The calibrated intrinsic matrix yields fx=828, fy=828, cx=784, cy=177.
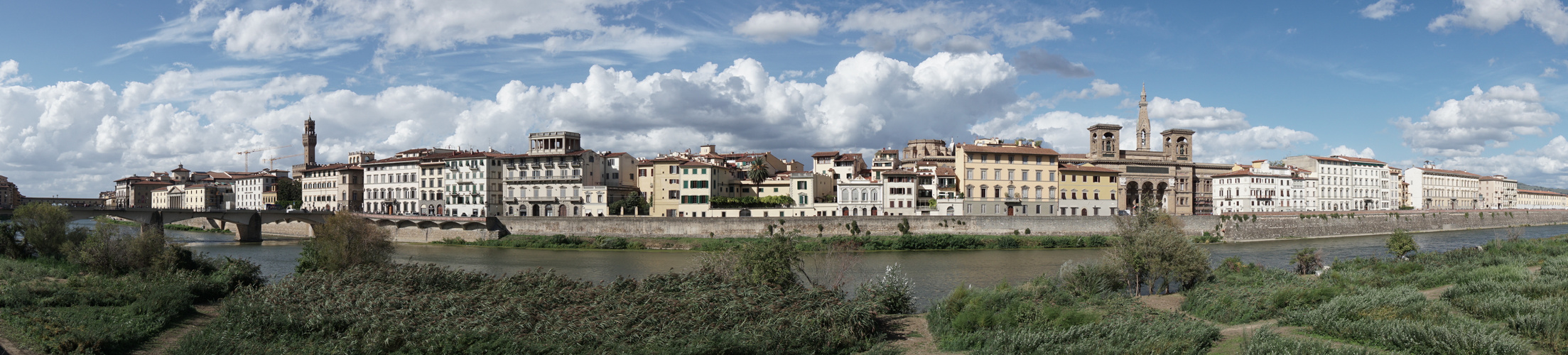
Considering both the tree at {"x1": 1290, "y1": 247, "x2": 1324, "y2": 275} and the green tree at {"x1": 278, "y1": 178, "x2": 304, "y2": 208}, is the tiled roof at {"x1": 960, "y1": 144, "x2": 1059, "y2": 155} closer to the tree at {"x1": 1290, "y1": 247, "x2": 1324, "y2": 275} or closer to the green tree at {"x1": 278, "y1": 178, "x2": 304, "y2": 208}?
the tree at {"x1": 1290, "y1": 247, "x2": 1324, "y2": 275}

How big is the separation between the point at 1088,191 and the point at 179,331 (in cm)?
6470

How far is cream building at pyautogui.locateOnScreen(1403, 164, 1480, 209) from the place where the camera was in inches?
4254

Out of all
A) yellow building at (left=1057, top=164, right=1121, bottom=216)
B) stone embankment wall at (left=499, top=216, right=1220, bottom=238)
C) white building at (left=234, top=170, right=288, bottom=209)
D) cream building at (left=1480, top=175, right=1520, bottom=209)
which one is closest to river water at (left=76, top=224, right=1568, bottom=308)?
stone embankment wall at (left=499, top=216, right=1220, bottom=238)

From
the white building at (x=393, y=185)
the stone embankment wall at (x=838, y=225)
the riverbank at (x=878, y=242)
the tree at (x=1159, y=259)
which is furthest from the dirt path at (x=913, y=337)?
the white building at (x=393, y=185)

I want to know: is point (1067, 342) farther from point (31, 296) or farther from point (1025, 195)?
point (1025, 195)

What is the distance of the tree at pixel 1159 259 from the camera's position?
24125 millimetres

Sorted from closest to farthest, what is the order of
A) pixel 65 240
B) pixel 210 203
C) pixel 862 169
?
pixel 65 240
pixel 862 169
pixel 210 203

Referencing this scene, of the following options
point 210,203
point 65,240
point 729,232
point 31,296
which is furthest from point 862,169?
point 210,203

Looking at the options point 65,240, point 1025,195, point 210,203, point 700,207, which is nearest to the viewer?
point 65,240

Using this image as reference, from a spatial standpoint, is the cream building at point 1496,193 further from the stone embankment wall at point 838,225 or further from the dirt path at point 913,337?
the dirt path at point 913,337

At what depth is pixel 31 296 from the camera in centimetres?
2000

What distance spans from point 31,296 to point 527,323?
1423cm

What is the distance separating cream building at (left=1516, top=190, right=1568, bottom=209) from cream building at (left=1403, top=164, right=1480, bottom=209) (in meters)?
21.1

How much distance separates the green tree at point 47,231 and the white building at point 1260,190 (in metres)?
89.1
